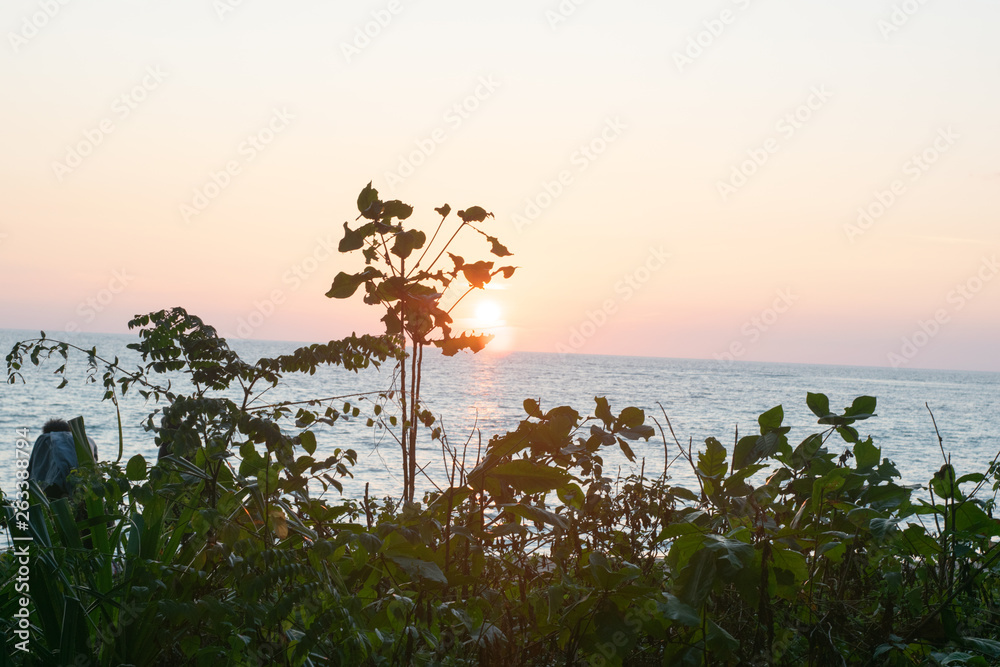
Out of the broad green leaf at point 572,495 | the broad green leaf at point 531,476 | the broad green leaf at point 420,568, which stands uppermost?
the broad green leaf at point 531,476

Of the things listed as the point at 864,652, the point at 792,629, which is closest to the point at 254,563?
the point at 792,629

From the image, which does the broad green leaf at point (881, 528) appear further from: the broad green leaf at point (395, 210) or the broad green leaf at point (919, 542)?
the broad green leaf at point (395, 210)

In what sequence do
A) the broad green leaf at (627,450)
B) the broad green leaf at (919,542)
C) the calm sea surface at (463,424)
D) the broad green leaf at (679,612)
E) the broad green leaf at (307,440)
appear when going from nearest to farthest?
the broad green leaf at (679,612), the broad green leaf at (627,450), the broad green leaf at (307,440), the broad green leaf at (919,542), the calm sea surface at (463,424)

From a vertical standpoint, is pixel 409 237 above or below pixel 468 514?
above

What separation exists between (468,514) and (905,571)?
149 centimetres

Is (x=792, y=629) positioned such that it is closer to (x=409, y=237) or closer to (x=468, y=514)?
(x=468, y=514)

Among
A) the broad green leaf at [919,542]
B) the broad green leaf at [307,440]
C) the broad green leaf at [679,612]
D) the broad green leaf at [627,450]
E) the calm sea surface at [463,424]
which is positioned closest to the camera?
the broad green leaf at [679,612]

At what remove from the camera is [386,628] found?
5.67 ft

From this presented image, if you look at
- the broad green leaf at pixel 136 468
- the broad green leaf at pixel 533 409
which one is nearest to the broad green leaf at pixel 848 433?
the broad green leaf at pixel 533 409

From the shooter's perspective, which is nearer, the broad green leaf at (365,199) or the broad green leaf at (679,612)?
the broad green leaf at (679,612)

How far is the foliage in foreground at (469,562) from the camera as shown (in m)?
1.64

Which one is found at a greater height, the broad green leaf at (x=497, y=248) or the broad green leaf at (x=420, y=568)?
the broad green leaf at (x=497, y=248)

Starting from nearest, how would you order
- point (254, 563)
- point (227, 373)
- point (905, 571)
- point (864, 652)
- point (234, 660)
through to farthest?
point (254, 563)
point (234, 660)
point (864, 652)
point (227, 373)
point (905, 571)

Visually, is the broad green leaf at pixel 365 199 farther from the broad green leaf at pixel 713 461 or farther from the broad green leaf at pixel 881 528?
the broad green leaf at pixel 881 528
